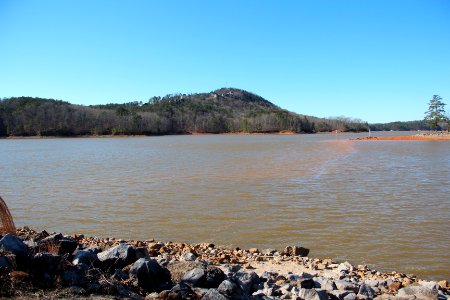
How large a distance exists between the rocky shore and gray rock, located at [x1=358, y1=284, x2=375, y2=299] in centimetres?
2

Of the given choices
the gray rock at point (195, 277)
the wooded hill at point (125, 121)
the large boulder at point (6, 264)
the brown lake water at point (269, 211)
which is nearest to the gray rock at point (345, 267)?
the brown lake water at point (269, 211)

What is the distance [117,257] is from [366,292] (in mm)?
3752

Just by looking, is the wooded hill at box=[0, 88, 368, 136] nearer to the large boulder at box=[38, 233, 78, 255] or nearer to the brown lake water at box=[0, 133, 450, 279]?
the brown lake water at box=[0, 133, 450, 279]

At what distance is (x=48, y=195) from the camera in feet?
53.0

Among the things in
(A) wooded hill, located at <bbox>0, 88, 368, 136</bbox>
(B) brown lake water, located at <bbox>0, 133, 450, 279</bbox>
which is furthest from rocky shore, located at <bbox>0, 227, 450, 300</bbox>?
(A) wooded hill, located at <bbox>0, 88, 368, 136</bbox>

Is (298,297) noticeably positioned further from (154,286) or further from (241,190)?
(241,190)

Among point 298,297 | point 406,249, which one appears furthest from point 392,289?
point 406,249

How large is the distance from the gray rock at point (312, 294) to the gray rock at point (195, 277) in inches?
53.6

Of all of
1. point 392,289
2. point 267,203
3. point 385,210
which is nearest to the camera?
point 392,289

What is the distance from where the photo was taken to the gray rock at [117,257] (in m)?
5.84

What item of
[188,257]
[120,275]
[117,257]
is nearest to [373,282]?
[188,257]

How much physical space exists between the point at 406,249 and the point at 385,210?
3945 millimetres

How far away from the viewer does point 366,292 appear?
579 cm

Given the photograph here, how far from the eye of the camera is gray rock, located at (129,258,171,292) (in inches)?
202
